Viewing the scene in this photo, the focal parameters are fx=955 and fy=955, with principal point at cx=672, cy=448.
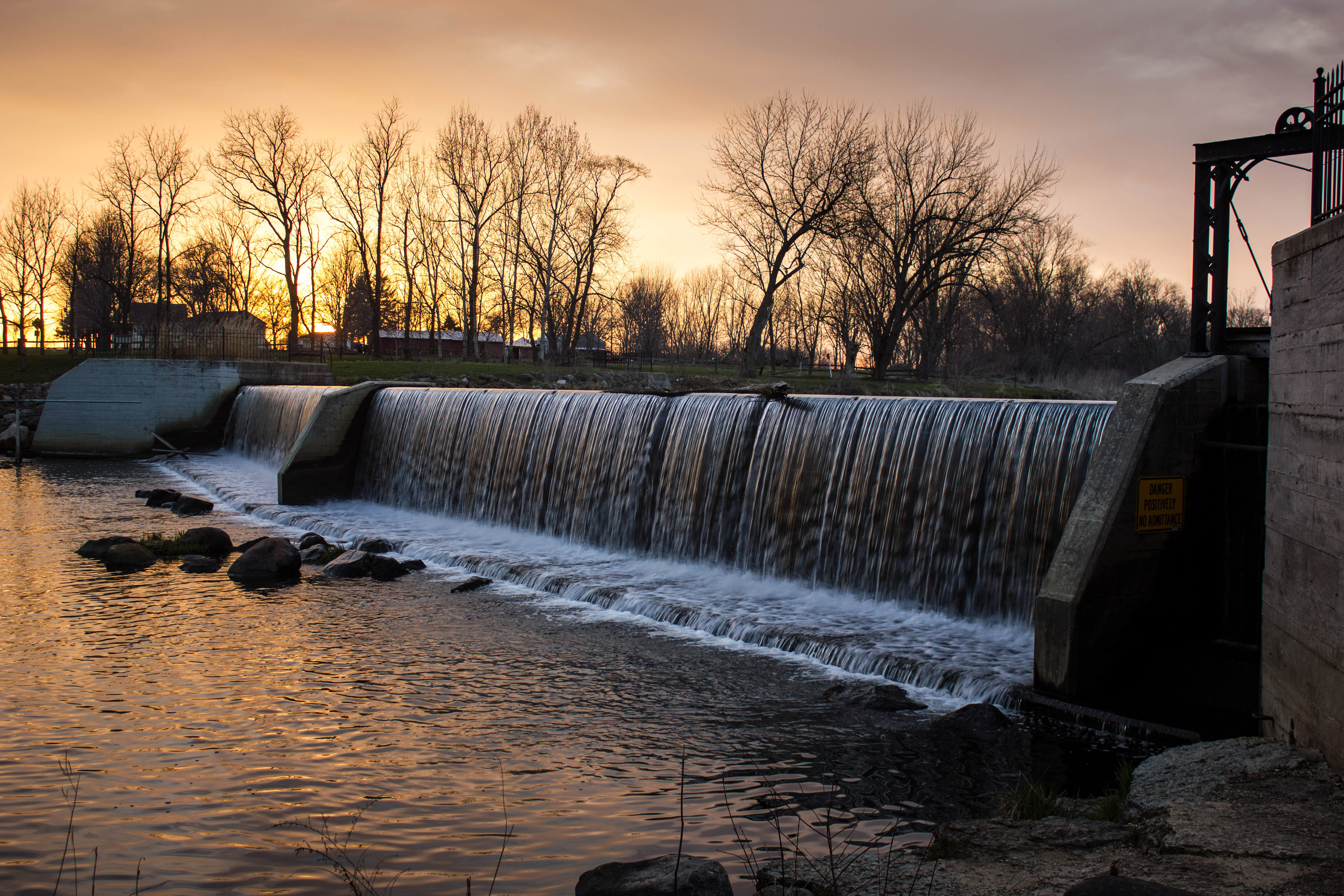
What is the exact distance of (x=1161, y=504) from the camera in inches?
317

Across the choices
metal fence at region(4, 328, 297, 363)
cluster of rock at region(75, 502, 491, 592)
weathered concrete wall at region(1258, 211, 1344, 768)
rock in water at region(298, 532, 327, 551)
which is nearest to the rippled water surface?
cluster of rock at region(75, 502, 491, 592)

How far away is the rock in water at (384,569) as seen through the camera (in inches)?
491

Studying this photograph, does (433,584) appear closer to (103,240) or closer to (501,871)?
(501,871)

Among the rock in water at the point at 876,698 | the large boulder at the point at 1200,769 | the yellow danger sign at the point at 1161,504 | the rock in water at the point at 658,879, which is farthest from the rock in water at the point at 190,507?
the large boulder at the point at 1200,769

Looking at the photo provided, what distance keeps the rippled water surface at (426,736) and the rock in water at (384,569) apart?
2.34ft

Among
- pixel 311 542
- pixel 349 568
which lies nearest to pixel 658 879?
pixel 349 568

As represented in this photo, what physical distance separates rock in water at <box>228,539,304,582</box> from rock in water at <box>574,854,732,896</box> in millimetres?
8851

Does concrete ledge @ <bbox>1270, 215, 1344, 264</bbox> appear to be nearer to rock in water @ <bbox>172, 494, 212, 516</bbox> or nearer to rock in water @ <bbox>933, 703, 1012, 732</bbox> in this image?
rock in water @ <bbox>933, 703, 1012, 732</bbox>

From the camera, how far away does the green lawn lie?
38219 millimetres

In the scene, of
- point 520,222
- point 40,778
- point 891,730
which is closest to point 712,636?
point 891,730

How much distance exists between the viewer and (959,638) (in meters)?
9.42

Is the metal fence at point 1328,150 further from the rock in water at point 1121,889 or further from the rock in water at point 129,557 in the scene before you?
the rock in water at point 129,557

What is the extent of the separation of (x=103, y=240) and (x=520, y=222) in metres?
24.8

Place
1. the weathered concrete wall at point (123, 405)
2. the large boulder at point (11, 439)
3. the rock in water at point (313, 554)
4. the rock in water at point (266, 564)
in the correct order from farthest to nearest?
the weathered concrete wall at point (123, 405)
the large boulder at point (11, 439)
the rock in water at point (313, 554)
the rock in water at point (266, 564)
